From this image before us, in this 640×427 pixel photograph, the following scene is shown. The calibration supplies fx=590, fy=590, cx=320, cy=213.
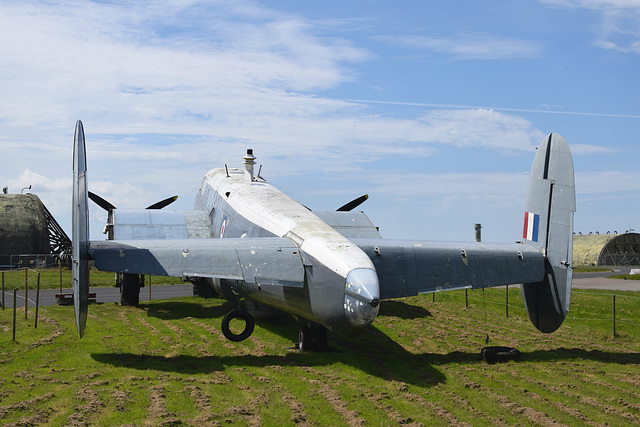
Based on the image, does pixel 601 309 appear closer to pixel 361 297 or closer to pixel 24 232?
pixel 361 297

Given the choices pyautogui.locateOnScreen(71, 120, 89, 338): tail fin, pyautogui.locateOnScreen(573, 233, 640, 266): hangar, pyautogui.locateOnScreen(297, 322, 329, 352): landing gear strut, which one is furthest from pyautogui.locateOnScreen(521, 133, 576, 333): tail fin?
pyautogui.locateOnScreen(573, 233, 640, 266): hangar

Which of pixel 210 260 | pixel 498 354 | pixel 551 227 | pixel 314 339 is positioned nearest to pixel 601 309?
pixel 551 227

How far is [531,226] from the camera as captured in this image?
15508mm

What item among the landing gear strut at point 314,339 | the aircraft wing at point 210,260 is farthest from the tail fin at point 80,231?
the landing gear strut at point 314,339

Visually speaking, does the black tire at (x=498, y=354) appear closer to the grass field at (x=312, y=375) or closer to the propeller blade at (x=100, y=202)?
the grass field at (x=312, y=375)

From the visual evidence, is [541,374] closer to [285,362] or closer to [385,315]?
[285,362]

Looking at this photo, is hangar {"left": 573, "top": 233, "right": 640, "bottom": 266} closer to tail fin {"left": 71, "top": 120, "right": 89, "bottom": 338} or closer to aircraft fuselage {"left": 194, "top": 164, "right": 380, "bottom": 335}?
aircraft fuselage {"left": 194, "top": 164, "right": 380, "bottom": 335}

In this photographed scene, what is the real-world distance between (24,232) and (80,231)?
44.1m

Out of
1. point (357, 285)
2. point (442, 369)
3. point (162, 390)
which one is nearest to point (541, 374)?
point (442, 369)

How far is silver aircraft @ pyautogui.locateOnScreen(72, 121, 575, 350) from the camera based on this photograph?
11609 millimetres

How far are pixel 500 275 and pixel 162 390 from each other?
8325mm

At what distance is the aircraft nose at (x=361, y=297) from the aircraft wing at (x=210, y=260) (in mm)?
1413

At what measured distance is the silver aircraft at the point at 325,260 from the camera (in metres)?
11.6

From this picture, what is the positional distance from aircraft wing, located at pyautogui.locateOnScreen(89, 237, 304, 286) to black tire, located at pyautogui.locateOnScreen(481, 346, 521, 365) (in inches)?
185
